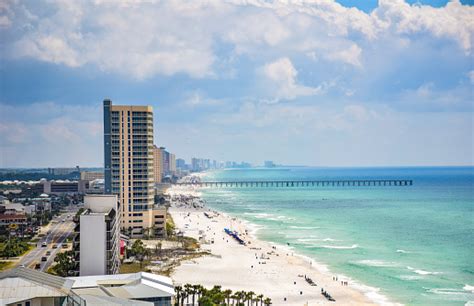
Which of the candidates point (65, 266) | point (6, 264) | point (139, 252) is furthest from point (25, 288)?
point (6, 264)

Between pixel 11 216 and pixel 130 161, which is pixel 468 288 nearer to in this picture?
pixel 130 161

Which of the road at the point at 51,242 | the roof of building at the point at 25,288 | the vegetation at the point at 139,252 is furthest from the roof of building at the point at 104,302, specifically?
the vegetation at the point at 139,252

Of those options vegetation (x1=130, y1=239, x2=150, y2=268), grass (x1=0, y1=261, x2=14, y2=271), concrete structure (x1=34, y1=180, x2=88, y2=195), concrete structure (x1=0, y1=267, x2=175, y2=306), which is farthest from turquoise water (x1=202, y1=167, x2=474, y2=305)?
concrete structure (x1=34, y1=180, x2=88, y2=195)

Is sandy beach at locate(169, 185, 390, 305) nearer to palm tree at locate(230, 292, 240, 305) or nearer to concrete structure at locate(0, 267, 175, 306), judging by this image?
palm tree at locate(230, 292, 240, 305)

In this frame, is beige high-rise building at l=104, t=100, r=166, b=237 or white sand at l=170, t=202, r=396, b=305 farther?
beige high-rise building at l=104, t=100, r=166, b=237

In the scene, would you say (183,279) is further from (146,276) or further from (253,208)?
(253,208)

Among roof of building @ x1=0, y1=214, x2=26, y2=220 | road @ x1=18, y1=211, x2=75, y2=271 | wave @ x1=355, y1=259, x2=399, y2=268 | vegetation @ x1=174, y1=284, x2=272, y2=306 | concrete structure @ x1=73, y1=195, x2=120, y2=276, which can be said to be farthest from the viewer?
roof of building @ x1=0, y1=214, x2=26, y2=220
